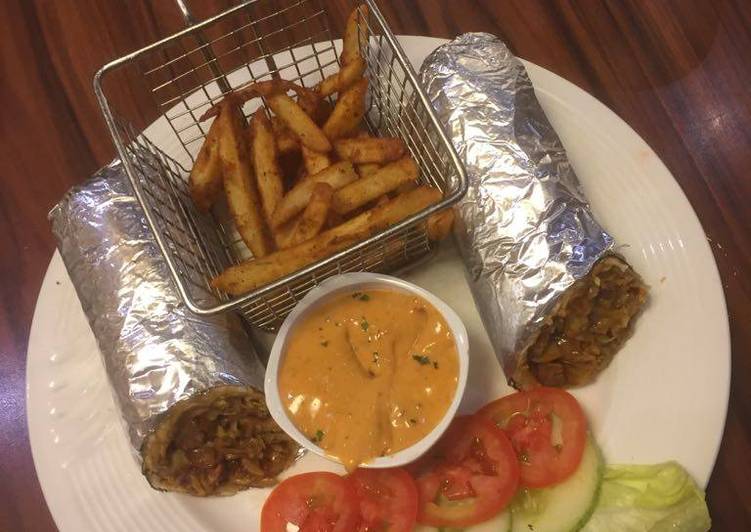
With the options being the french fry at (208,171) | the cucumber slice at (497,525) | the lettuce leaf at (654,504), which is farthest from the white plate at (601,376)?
the french fry at (208,171)

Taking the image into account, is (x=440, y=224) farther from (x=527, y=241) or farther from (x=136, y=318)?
(x=136, y=318)

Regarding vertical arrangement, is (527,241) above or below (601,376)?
above

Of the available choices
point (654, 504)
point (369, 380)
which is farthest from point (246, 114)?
point (654, 504)

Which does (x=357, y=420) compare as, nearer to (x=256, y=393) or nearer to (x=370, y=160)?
(x=256, y=393)

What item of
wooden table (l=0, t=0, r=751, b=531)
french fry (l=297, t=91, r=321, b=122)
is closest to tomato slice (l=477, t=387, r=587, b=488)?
wooden table (l=0, t=0, r=751, b=531)

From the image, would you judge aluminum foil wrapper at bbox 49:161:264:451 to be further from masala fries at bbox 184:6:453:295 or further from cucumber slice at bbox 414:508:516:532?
cucumber slice at bbox 414:508:516:532

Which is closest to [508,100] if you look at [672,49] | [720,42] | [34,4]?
[672,49]

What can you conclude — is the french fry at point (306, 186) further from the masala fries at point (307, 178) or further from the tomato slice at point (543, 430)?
the tomato slice at point (543, 430)
